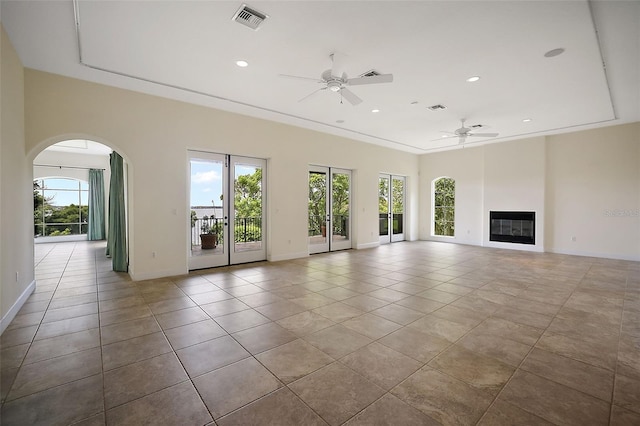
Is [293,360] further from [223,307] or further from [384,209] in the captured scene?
[384,209]

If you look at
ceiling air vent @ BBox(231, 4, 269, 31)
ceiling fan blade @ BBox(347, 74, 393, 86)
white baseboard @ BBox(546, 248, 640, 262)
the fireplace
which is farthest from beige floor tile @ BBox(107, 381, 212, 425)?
white baseboard @ BBox(546, 248, 640, 262)

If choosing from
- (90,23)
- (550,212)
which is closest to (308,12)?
(90,23)

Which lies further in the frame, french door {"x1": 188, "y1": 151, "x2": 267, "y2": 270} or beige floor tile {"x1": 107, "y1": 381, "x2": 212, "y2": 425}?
french door {"x1": 188, "y1": 151, "x2": 267, "y2": 270}

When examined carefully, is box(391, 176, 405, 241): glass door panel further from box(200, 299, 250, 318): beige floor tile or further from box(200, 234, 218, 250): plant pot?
box(200, 299, 250, 318): beige floor tile

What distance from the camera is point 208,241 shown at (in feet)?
20.0

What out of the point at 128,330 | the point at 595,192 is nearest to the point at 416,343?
the point at 128,330

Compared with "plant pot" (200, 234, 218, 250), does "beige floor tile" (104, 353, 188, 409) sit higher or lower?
lower

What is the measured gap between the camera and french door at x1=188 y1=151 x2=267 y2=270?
5887mm

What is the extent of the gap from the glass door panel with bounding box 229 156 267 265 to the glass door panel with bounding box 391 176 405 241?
17.4 feet

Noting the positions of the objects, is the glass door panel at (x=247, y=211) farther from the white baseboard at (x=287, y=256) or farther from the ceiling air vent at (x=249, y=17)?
the ceiling air vent at (x=249, y=17)

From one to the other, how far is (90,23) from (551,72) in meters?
6.09

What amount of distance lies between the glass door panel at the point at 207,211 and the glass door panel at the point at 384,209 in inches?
216

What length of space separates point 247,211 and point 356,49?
414 cm

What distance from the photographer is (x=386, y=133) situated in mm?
7992
